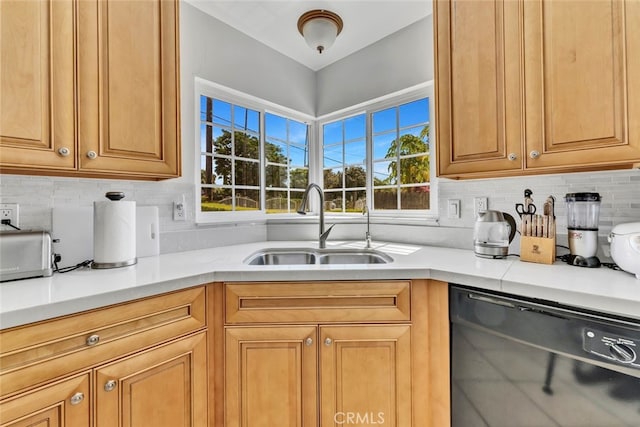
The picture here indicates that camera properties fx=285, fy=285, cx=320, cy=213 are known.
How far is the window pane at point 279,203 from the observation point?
7.42ft

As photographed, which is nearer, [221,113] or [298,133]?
[221,113]

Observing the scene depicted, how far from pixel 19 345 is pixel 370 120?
2.18 meters

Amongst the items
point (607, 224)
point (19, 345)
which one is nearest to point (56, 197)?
point (19, 345)

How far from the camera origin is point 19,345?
75 centimetres

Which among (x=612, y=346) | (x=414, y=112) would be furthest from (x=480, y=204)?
(x=612, y=346)

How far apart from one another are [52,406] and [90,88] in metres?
1.10

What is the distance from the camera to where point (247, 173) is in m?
2.13

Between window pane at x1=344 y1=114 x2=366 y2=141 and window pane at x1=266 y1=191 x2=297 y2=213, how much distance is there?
0.71 metres

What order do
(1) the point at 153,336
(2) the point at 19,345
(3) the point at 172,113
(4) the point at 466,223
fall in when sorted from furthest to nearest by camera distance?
(4) the point at 466,223 → (3) the point at 172,113 → (1) the point at 153,336 → (2) the point at 19,345

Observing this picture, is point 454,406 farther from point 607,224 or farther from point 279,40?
point 279,40

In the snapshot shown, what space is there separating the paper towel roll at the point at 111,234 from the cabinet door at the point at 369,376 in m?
0.93

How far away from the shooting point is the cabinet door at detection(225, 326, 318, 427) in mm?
1164

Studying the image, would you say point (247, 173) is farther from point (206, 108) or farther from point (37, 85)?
point (37, 85)

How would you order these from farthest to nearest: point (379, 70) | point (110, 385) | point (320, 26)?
point (379, 70) < point (320, 26) < point (110, 385)
